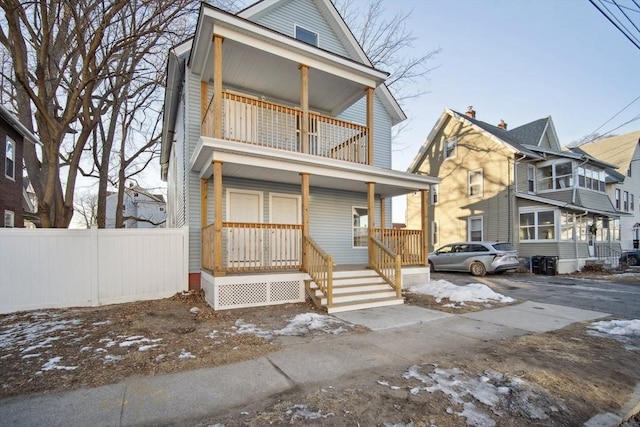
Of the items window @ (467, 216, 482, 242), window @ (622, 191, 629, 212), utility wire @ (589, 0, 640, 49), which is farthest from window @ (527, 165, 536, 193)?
window @ (622, 191, 629, 212)

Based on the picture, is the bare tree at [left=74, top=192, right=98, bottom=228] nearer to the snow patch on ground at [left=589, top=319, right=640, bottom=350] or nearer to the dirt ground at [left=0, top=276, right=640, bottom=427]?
the dirt ground at [left=0, top=276, right=640, bottom=427]

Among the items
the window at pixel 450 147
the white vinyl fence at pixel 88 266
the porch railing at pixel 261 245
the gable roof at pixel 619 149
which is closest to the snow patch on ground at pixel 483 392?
the porch railing at pixel 261 245

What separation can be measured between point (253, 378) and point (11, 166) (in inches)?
634

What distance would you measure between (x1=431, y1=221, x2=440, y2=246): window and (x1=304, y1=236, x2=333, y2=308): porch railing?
619 inches

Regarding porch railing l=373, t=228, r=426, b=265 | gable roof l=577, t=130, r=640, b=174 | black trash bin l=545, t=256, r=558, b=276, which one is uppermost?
gable roof l=577, t=130, r=640, b=174

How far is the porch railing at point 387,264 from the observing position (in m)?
8.48

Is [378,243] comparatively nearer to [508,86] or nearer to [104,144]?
[508,86]

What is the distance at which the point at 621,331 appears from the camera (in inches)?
→ 234

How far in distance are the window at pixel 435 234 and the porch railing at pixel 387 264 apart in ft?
45.3

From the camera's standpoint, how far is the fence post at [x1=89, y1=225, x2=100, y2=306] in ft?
25.7

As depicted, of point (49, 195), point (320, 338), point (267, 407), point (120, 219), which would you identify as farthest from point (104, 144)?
point (267, 407)

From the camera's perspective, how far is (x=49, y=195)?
774 centimetres

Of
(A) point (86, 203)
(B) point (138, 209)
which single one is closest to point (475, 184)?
(B) point (138, 209)

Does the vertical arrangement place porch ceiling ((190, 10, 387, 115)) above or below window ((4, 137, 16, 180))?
above
